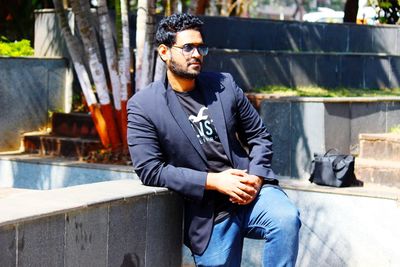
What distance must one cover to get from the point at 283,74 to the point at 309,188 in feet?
16.9

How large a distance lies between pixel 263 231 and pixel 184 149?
0.57 m

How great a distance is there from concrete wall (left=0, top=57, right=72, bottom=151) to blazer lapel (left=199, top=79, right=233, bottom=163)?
7391 millimetres

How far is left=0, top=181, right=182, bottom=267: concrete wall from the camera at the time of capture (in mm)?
4332

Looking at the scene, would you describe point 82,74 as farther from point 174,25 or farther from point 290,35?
point 174,25

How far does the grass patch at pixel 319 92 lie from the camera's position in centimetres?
1278

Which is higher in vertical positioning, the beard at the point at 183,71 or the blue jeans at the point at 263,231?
the beard at the point at 183,71

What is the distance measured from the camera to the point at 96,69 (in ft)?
38.6

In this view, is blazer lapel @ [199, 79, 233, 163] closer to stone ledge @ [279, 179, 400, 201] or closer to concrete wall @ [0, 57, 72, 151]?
stone ledge @ [279, 179, 400, 201]

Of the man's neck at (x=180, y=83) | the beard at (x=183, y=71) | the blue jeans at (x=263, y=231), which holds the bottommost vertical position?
the blue jeans at (x=263, y=231)

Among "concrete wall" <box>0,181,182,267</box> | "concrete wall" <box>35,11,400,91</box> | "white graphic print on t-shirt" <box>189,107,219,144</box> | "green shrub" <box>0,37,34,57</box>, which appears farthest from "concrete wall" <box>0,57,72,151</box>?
"white graphic print on t-shirt" <box>189,107,219,144</box>

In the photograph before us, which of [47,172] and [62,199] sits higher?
[62,199]

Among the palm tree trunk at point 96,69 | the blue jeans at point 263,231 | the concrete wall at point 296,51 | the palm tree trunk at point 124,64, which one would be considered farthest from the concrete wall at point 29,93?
the blue jeans at point 263,231

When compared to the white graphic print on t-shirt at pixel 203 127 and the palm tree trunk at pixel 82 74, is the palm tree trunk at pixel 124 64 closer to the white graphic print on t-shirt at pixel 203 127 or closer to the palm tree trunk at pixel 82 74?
the palm tree trunk at pixel 82 74

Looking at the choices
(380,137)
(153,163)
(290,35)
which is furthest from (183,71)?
(290,35)
